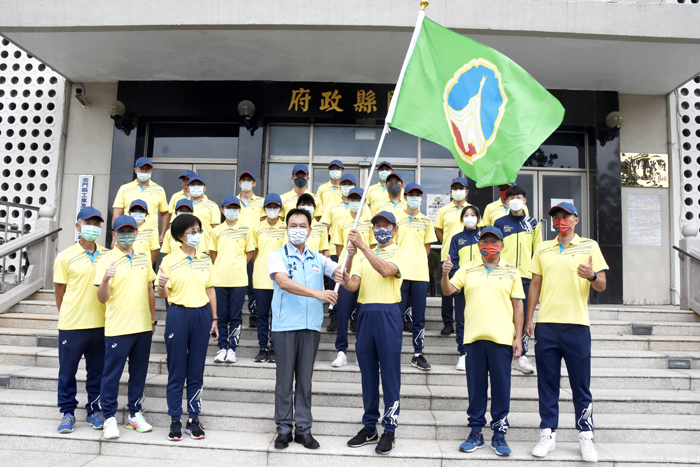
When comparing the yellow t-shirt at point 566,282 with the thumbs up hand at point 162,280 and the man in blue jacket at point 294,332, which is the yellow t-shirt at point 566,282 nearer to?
the man in blue jacket at point 294,332

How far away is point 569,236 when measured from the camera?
4551 mm

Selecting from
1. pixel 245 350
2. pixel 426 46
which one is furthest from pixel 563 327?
pixel 245 350

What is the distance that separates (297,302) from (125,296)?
5.43 feet

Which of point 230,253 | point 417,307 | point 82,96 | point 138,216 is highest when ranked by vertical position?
point 82,96

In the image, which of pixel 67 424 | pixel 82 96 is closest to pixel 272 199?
pixel 67 424

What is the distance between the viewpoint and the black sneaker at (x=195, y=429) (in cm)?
456

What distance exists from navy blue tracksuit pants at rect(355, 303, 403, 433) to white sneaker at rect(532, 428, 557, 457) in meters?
1.25

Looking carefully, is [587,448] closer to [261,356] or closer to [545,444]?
[545,444]

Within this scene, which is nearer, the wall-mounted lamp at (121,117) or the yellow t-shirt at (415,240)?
the yellow t-shirt at (415,240)

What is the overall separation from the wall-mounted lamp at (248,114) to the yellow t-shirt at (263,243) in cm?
384

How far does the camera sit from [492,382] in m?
4.43

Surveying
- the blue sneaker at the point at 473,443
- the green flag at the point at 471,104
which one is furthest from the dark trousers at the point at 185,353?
the green flag at the point at 471,104

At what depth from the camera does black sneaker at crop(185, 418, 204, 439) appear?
4559 mm

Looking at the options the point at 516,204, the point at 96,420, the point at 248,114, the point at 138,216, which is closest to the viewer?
the point at 96,420
